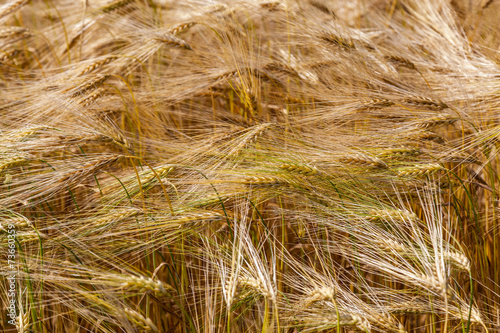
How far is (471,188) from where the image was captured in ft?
5.46

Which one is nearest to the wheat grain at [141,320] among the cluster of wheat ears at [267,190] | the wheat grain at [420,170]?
the cluster of wheat ears at [267,190]

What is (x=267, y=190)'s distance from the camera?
126 cm

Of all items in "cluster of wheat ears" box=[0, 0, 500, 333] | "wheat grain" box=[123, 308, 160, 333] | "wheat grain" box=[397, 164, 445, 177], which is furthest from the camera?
"wheat grain" box=[397, 164, 445, 177]

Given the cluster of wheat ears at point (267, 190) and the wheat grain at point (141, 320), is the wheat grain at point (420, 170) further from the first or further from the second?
the wheat grain at point (141, 320)

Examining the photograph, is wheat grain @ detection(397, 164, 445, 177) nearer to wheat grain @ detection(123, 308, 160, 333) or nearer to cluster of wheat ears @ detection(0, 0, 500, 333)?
cluster of wheat ears @ detection(0, 0, 500, 333)

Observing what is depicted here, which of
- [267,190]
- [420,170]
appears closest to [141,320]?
[267,190]

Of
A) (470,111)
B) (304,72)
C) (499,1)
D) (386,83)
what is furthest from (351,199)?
(499,1)

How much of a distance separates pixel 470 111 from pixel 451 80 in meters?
0.16

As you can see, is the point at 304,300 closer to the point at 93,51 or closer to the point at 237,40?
the point at 237,40

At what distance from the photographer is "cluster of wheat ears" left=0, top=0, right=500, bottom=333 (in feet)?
3.64

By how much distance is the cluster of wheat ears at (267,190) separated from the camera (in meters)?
1.11

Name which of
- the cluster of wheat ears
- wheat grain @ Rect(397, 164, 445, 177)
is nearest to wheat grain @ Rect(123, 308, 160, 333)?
the cluster of wheat ears

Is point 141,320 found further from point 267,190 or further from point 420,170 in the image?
point 420,170

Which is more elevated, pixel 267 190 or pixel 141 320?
pixel 267 190
